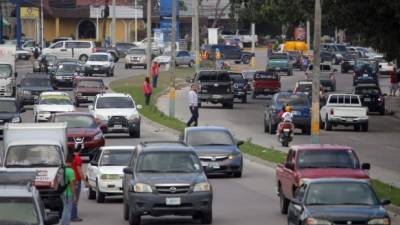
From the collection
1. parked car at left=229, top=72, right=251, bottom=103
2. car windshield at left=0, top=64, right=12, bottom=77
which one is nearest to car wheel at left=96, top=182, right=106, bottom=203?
car windshield at left=0, top=64, right=12, bottom=77

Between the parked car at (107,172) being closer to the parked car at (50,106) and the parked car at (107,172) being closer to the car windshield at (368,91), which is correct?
the parked car at (50,106)

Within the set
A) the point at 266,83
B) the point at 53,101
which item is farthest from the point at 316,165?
the point at 266,83

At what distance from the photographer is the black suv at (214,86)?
222ft

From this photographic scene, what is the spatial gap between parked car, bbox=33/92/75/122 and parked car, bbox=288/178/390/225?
1207 inches

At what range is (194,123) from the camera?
53188mm

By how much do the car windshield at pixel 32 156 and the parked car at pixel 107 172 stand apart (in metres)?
1.37

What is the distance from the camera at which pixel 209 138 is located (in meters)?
36.2

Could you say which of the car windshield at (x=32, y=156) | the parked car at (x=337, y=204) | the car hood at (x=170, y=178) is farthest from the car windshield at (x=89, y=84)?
the parked car at (x=337, y=204)

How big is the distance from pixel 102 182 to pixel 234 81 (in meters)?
43.6

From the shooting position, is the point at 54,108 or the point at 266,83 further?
the point at 266,83

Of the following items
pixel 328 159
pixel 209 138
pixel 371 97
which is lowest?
pixel 371 97

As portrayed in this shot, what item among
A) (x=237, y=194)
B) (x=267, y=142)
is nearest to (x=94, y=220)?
(x=237, y=194)

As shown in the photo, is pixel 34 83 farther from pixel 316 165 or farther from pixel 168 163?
pixel 168 163

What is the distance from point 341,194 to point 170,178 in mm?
4528
